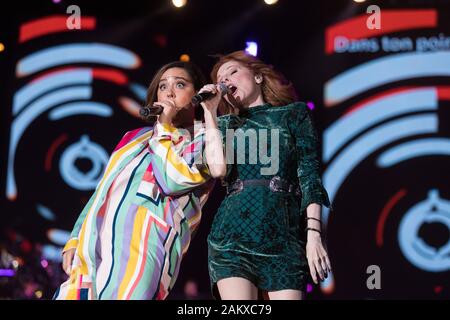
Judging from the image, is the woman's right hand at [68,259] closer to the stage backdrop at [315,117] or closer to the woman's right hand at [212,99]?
the woman's right hand at [212,99]

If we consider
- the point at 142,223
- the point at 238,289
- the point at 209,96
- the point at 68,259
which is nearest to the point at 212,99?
the point at 209,96

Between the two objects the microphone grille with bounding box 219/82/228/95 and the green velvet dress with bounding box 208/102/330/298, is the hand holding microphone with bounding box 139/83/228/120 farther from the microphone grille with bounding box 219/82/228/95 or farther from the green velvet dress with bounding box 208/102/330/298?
the green velvet dress with bounding box 208/102/330/298

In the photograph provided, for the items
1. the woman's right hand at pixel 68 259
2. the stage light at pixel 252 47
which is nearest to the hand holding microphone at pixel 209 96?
the woman's right hand at pixel 68 259

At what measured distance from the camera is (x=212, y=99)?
8.21ft

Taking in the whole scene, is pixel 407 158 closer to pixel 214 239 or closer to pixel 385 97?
pixel 385 97

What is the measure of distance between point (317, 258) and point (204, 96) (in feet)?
2.31

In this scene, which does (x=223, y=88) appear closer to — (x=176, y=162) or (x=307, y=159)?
(x=176, y=162)

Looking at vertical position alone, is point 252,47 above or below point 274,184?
above

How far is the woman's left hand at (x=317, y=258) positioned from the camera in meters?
2.18

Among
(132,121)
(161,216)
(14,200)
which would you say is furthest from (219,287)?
(14,200)

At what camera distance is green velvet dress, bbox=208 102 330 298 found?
2.26 m

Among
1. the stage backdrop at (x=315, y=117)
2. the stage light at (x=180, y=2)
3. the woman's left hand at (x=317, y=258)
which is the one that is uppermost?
the stage light at (x=180, y=2)

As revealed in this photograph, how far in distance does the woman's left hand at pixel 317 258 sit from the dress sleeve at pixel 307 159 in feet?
0.40

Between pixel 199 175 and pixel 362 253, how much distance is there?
5.92 ft
